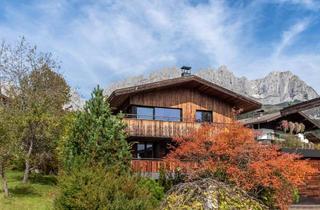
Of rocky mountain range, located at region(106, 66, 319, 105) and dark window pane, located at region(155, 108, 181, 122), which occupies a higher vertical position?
rocky mountain range, located at region(106, 66, 319, 105)

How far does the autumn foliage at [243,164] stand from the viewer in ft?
76.7

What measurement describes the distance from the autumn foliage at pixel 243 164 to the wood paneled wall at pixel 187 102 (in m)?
6.37

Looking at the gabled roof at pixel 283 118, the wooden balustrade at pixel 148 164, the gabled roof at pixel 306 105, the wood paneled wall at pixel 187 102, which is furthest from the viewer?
the gabled roof at pixel 283 118

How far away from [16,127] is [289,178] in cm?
1505

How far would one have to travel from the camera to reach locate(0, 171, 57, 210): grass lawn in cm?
2148

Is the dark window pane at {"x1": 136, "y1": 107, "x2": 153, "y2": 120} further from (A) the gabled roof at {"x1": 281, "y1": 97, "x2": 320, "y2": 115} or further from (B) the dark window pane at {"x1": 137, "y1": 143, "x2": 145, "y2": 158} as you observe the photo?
(A) the gabled roof at {"x1": 281, "y1": 97, "x2": 320, "y2": 115}

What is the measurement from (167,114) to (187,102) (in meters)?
1.82

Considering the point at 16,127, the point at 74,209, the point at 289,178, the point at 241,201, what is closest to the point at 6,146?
the point at 16,127

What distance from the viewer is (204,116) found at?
111ft

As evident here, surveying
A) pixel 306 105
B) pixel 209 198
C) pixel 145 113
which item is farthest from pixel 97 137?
pixel 209 198

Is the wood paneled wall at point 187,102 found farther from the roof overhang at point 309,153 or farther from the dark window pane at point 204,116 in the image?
the roof overhang at point 309,153

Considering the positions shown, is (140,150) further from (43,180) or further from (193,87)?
(43,180)

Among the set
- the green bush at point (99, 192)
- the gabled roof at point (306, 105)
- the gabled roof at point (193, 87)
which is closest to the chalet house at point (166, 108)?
the gabled roof at point (193, 87)

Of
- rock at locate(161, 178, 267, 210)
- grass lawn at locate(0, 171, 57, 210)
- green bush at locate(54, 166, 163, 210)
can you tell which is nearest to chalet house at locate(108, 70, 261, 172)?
grass lawn at locate(0, 171, 57, 210)
